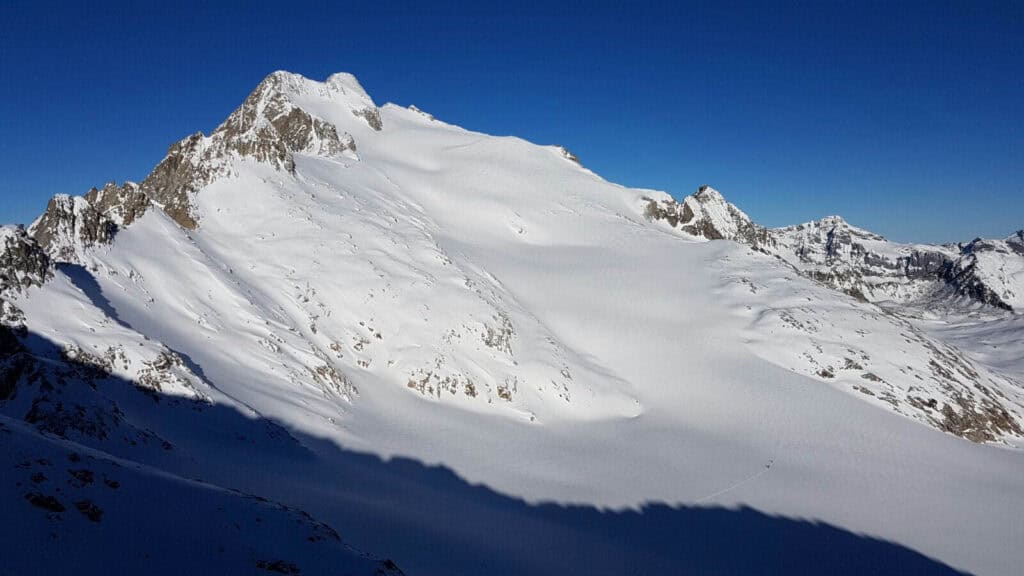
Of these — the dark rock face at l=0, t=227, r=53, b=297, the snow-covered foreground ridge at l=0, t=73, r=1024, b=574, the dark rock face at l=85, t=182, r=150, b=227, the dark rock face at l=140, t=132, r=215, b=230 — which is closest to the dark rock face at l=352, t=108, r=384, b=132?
the snow-covered foreground ridge at l=0, t=73, r=1024, b=574

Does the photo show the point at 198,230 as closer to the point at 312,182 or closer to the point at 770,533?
the point at 312,182

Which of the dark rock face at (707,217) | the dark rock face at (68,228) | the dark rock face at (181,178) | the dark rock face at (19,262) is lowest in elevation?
the dark rock face at (19,262)

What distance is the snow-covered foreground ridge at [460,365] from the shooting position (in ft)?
70.1

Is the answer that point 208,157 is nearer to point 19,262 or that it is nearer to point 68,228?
point 68,228

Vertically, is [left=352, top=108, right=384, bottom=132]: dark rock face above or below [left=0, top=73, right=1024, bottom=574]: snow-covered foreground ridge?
above

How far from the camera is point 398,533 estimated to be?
63.6ft

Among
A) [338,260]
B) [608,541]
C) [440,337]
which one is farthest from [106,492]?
[338,260]

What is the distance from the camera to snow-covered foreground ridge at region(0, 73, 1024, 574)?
70.1ft

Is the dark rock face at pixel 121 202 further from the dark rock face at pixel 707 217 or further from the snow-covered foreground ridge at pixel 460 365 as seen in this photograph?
the dark rock face at pixel 707 217

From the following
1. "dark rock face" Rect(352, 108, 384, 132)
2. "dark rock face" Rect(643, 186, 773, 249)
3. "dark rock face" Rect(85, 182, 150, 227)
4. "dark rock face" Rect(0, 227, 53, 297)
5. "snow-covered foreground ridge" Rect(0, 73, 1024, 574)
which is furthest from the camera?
"dark rock face" Rect(352, 108, 384, 132)

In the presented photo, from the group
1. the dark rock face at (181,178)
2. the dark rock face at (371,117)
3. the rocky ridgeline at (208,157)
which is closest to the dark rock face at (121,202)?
the rocky ridgeline at (208,157)

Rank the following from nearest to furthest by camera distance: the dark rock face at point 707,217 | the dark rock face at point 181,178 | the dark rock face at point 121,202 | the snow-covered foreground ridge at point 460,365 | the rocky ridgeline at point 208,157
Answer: the snow-covered foreground ridge at point 460,365 → the rocky ridgeline at point 208,157 → the dark rock face at point 121,202 → the dark rock face at point 181,178 → the dark rock face at point 707,217

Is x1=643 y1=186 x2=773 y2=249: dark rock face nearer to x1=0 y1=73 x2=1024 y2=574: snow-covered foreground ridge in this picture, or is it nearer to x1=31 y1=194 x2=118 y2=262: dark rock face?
x1=0 y1=73 x2=1024 y2=574: snow-covered foreground ridge

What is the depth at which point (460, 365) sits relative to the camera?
4128 centimetres
